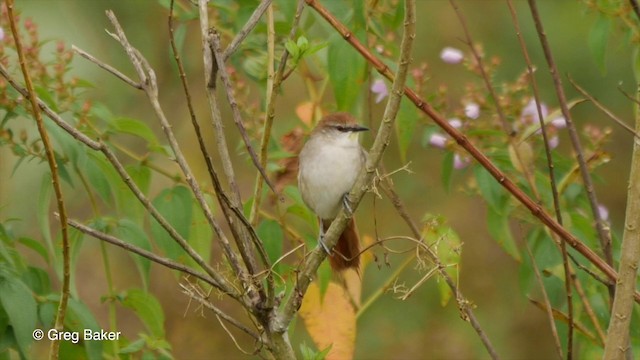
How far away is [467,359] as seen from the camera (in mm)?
6930

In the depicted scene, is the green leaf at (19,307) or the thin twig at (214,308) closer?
the thin twig at (214,308)

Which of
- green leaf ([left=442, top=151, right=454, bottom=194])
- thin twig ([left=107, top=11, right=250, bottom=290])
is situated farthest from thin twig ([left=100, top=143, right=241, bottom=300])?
green leaf ([left=442, top=151, right=454, bottom=194])

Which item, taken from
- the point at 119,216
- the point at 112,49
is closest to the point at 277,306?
the point at 119,216

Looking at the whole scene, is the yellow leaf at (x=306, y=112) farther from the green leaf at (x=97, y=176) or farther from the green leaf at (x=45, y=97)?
the green leaf at (x=45, y=97)

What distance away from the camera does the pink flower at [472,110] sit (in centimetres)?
345

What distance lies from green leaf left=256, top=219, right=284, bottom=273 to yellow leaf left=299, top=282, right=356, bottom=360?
0.20 metres

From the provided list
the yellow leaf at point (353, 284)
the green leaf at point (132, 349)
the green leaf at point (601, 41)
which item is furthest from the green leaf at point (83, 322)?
the green leaf at point (601, 41)

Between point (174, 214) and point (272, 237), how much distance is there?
1.02 feet

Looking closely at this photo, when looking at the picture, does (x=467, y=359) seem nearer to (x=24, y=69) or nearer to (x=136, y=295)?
(x=136, y=295)

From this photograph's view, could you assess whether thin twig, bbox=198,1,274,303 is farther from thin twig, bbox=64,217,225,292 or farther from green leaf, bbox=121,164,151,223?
green leaf, bbox=121,164,151,223

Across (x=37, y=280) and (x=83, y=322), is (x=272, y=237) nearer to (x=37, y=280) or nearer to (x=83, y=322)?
(x=83, y=322)

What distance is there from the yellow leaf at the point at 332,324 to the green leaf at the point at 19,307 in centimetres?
85

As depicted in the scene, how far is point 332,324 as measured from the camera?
3271mm

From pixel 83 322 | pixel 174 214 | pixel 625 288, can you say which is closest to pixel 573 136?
pixel 625 288
